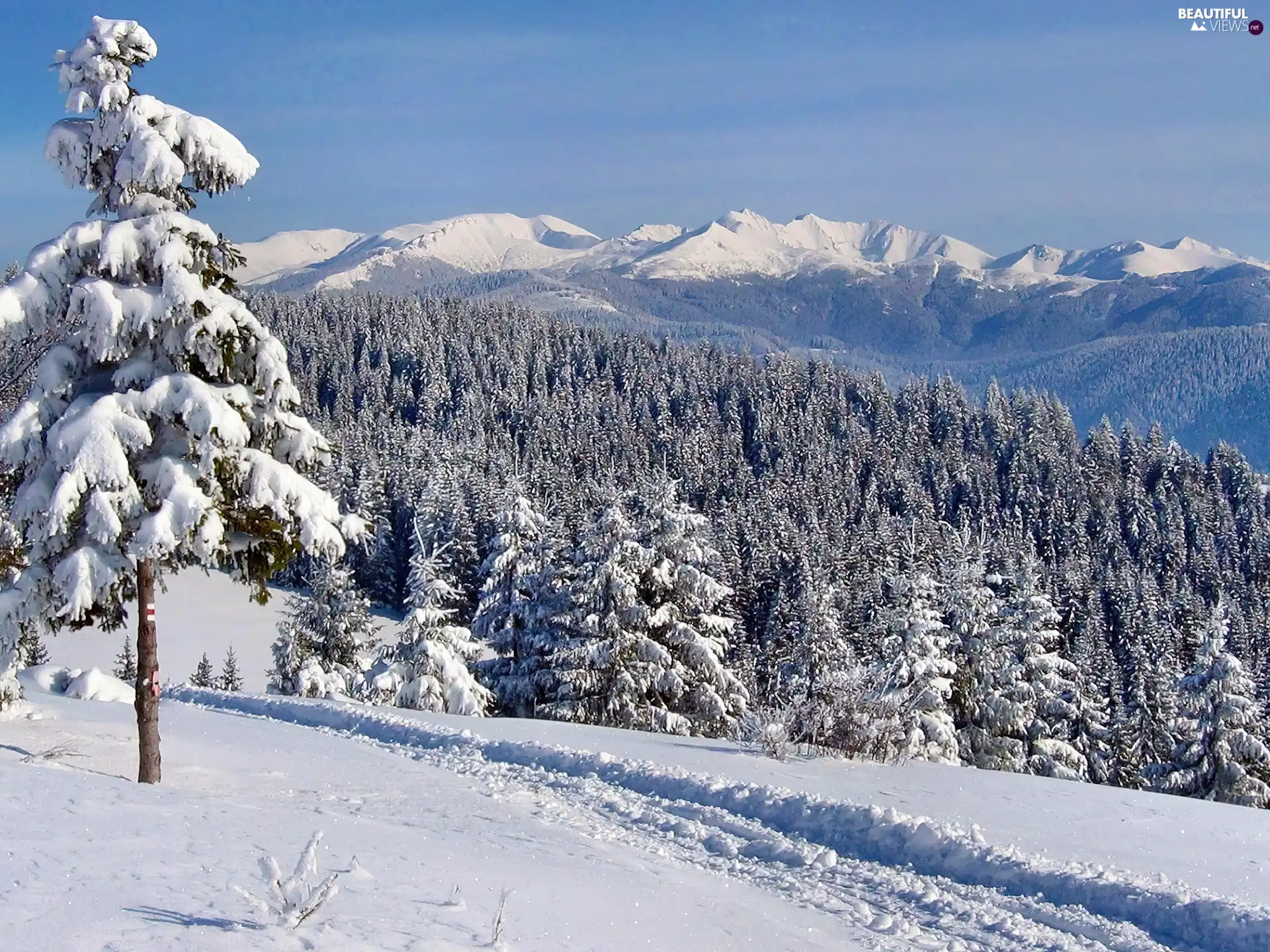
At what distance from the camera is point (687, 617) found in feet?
94.7

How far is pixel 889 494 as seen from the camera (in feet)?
454

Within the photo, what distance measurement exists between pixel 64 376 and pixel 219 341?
1833 mm

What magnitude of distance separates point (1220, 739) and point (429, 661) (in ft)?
78.9

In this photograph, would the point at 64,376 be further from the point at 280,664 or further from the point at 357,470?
the point at 357,470

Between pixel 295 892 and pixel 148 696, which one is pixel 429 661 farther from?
pixel 295 892

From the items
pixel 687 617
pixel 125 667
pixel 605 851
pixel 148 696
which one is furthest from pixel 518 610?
pixel 125 667

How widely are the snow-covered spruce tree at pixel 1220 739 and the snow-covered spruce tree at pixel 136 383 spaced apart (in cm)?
2857

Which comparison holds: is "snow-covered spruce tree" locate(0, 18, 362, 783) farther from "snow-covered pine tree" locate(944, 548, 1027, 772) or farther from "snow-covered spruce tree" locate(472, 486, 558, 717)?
"snow-covered pine tree" locate(944, 548, 1027, 772)

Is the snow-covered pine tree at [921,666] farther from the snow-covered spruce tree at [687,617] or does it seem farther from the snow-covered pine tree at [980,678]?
the snow-covered spruce tree at [687,617]

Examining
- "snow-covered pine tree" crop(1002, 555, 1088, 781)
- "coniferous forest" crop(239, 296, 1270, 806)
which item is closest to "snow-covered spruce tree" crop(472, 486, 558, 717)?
"coniferous forest" crop(239, 296, 1270, 806)

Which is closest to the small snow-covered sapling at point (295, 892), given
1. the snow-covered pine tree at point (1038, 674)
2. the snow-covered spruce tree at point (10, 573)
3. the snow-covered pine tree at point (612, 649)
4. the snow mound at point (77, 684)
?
the snow-covered spruce tree at point (10, 573)

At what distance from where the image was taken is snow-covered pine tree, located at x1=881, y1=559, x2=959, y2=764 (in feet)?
85.3

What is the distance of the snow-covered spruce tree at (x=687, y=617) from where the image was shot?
1107 inches

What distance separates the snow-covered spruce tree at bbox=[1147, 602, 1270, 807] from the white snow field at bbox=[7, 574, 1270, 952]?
18914 millimetres
